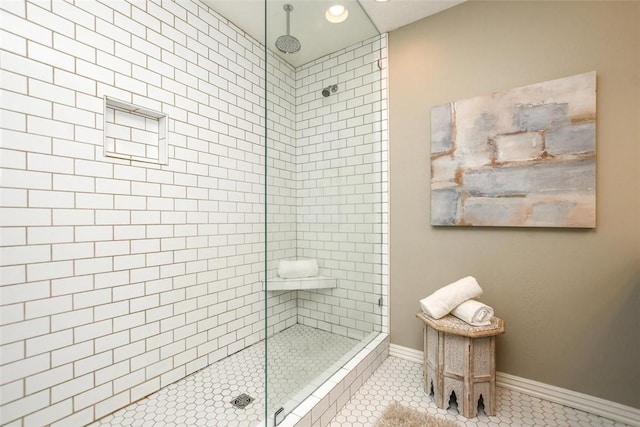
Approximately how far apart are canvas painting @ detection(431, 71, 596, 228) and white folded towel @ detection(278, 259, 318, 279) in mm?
936

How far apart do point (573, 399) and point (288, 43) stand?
8.17 ft

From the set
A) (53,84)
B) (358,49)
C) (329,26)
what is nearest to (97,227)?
(53,84)

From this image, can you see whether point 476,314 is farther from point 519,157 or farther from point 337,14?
point 337,14

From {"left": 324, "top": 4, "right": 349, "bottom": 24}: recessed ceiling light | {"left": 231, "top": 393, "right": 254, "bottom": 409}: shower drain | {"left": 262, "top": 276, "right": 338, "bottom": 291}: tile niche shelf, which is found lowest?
{"left": 231, "top": 393, "right": 254, "bottom": 409}: shower drain

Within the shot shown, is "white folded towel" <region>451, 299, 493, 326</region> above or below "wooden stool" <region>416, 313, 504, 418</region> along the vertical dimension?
above

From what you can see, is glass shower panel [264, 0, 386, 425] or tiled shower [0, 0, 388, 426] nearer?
tiled shower [0, 0, 388, 426]

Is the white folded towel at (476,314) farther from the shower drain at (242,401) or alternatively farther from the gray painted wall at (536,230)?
the shower drain at (242,401)

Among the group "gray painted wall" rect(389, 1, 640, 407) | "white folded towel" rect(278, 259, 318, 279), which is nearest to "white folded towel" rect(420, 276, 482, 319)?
"gray painted wall" rect(389, 1, 640, 407)

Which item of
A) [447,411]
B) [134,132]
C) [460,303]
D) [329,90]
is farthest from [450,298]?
[134,132]

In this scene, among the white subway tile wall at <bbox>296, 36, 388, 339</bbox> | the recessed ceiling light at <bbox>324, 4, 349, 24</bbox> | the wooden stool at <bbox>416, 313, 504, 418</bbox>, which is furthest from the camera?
the recessed ceiling light at <bbox>324, 4, 349, 24</bbox>

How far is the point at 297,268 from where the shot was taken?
1.47 metres

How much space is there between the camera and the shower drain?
5.00 feet

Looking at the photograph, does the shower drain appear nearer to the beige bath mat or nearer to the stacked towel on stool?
the beige bath mat

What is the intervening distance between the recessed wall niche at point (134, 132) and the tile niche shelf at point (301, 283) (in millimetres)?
1068
